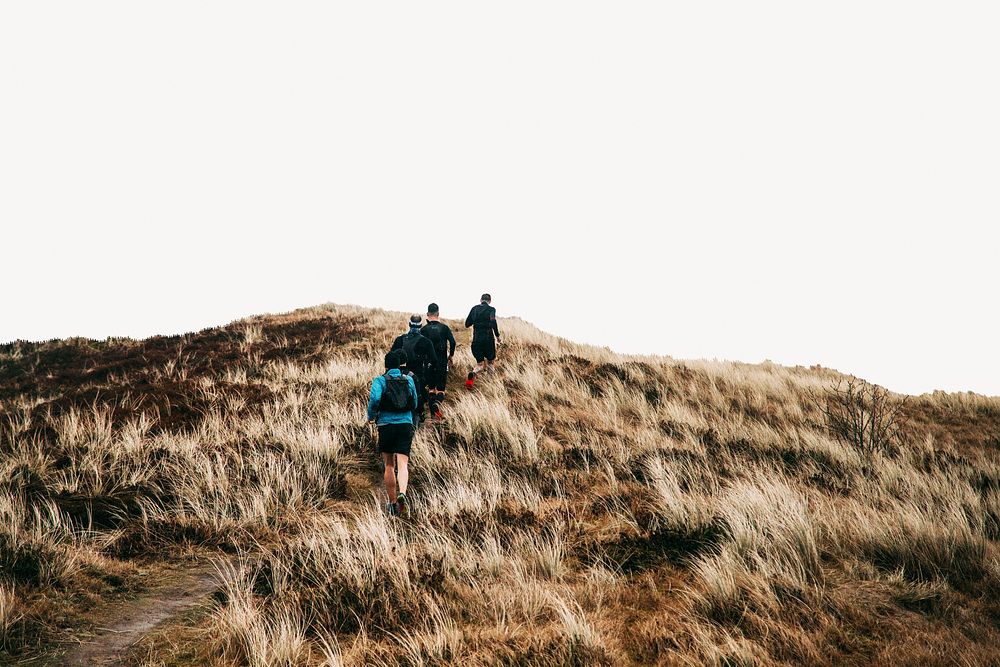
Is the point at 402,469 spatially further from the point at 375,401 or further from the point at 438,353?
the point at 438,353

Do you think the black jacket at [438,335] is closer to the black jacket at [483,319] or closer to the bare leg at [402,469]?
the black jacket at [483,319]

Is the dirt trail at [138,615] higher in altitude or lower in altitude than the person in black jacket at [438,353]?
lower

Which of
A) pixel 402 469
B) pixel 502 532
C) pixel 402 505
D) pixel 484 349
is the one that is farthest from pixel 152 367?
pixel 502 532

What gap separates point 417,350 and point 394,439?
3.07 meters

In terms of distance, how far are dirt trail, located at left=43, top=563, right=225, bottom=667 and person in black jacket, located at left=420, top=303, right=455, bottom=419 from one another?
540 cm

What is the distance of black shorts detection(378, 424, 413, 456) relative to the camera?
6.26 m

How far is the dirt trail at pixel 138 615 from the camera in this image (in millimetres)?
3441

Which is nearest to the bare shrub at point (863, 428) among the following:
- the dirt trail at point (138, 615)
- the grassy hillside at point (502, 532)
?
the grassy hillside at point (502, 532)

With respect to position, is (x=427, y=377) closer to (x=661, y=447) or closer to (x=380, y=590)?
(x=661, y=447)

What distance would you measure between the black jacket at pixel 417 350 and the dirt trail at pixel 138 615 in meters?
4.75

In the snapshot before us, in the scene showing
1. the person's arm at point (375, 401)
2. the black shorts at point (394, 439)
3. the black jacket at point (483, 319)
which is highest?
the black jacket at point (483, 319)

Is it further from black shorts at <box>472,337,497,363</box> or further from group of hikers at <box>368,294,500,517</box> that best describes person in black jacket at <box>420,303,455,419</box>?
black shorts at <box>472,337,497,363</box>

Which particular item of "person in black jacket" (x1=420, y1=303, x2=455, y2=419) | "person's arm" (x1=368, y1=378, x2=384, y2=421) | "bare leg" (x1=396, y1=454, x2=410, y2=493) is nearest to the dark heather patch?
"person in black jacket" (x1=420, y1=303, x2=455, y2=419)

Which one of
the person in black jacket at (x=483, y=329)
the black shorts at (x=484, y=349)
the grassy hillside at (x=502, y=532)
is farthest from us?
the black shorts at (x=484, y=349)
